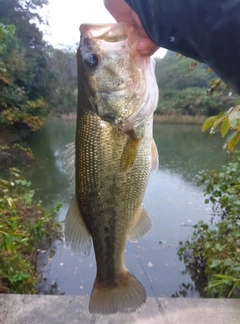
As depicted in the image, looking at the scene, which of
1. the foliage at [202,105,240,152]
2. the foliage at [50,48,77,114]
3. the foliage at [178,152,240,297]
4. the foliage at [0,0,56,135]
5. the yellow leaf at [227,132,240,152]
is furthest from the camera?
the foliage at [50,48,77,114]

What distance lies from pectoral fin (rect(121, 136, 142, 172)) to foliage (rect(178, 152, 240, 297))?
172 cm

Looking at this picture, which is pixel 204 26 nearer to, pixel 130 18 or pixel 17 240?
pixel 130 18

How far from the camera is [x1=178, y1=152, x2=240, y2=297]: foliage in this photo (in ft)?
9.53

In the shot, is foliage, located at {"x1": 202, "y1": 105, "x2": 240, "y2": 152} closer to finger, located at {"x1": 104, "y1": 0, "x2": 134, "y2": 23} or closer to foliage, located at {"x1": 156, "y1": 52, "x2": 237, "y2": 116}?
finger, located at {"x1": 104, "y1": 0, "x2": 134, "y2": 23}

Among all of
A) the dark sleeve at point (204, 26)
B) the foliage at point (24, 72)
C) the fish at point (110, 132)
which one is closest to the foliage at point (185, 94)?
the foliage at point (24, 72)

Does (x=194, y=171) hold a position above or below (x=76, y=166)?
below

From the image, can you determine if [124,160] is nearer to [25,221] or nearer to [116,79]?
[116,79]

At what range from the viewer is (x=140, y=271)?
440cm

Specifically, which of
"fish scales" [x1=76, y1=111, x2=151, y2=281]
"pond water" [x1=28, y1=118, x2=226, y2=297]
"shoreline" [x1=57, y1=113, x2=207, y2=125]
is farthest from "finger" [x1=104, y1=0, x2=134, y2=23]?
"shoreline" [x1=57, y1=113, x2=207, y2=125]

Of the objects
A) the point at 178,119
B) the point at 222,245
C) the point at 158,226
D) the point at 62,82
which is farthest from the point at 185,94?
the point at 222,245

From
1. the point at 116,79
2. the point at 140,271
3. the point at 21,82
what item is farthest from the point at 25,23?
the point at 116,79

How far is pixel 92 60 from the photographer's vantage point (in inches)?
49.6

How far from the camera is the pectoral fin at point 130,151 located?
4.11 feet

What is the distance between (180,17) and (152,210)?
546 centimetres
